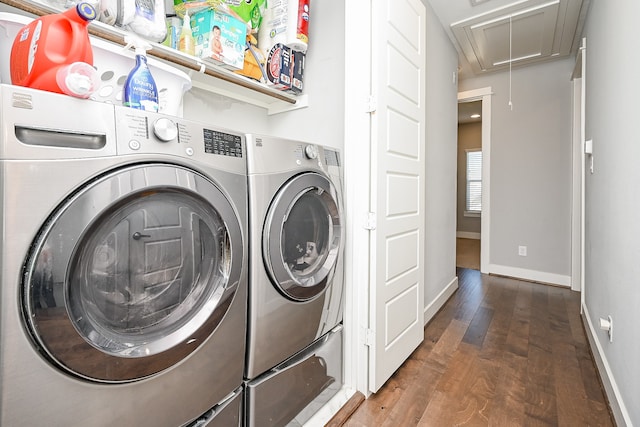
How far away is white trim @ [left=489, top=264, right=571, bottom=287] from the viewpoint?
3.34 meters

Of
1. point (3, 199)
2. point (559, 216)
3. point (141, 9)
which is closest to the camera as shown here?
point (3, 199)

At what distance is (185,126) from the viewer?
865 mm

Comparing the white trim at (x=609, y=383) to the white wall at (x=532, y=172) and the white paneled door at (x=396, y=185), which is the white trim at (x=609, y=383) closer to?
the white paneled door at (x=396, y=185)

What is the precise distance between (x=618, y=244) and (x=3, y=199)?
220cm

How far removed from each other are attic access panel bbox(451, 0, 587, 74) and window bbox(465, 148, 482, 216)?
343 cm

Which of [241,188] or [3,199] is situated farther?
[241,188]

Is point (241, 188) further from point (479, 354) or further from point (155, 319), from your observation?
point (479, 354)

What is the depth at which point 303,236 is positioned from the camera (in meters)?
1.30

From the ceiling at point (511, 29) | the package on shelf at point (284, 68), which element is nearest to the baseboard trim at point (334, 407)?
the package on shelf at point (284, 68)

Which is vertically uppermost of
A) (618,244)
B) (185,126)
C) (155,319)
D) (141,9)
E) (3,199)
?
(141,9)

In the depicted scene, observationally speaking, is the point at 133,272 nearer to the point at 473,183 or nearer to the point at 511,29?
Answer: the point at 511,29

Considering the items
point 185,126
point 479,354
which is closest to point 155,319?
point 185,126

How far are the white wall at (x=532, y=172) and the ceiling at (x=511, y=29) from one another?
274 millimetres

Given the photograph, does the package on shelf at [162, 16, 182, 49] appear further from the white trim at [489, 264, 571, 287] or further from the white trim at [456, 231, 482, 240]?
the white trim at [456, 231, 482, 240]
